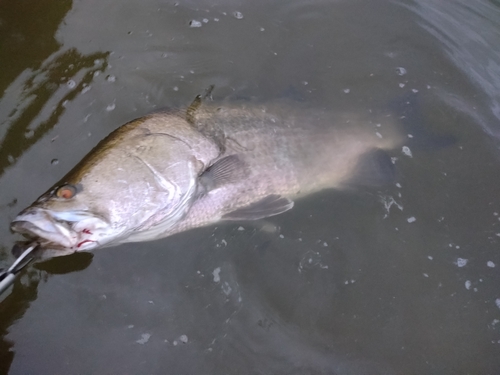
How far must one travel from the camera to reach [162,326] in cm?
268

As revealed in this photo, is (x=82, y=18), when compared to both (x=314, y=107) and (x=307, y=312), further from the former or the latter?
(x=307, y=312)

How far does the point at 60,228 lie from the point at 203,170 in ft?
3.47

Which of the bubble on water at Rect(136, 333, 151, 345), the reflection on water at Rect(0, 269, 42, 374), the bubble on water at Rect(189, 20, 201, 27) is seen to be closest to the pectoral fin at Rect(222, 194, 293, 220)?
the bubble on water at Rect(136, 333, 151, 345)

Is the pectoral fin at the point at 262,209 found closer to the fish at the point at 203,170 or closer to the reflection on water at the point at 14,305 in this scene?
the fish at the point at 203,170

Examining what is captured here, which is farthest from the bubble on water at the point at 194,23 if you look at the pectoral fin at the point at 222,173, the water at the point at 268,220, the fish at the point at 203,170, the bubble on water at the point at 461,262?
the bubble on water at the point at 461,262

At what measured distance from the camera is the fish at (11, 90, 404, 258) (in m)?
2.15

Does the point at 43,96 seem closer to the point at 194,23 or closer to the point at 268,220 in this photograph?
the point at 194,23

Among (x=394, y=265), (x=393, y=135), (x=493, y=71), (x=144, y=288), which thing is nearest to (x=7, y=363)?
(x=144, y=288)

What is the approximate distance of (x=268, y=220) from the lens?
3.14 meters

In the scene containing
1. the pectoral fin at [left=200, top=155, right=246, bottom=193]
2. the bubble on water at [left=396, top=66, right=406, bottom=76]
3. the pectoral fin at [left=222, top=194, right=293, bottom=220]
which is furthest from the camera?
the bubble on water at [left=396, top=66, right=406, bottom=76]

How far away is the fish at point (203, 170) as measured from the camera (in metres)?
2.15

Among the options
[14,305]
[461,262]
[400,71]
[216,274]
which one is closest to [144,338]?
[216,274]

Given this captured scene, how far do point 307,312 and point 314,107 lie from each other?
6.05 ft

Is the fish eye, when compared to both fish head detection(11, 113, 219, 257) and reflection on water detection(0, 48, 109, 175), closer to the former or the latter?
fish head detection(11, 113, 219, 257)
